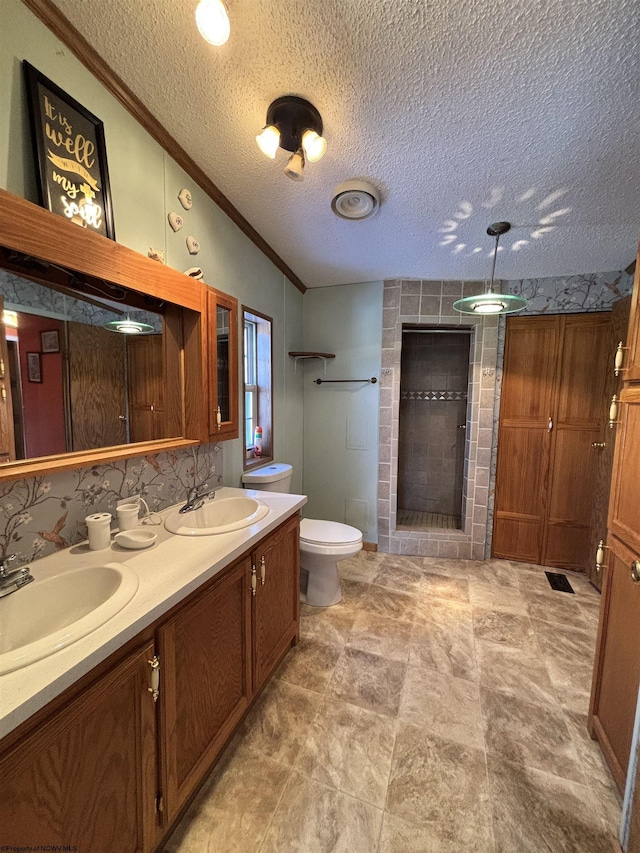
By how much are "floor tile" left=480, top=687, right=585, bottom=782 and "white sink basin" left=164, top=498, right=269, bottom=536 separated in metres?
1.32

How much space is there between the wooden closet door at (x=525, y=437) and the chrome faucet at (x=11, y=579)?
3.00 metres

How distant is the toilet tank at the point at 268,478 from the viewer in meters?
2.13

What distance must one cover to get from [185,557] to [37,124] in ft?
4.55

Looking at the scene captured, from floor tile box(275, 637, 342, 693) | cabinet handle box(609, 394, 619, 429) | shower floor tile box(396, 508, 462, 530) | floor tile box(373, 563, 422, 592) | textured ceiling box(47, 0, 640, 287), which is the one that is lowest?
floor tile box(275, 637, 342, 693)

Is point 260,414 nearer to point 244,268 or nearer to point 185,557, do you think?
point 244,268

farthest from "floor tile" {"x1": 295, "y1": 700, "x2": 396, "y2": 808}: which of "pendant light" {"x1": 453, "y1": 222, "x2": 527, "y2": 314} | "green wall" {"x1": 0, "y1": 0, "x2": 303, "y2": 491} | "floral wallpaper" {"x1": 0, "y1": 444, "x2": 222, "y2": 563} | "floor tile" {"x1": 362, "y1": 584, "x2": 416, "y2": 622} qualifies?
"pendant light" {"x1": 453, "y1": 222, "x2": 527, "y2": 314}

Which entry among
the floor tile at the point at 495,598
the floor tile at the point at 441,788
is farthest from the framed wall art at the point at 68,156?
the floor tile at the point at 495,598

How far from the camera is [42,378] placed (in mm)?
1047

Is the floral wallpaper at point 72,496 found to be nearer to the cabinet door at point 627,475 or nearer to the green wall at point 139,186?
the green wall at point 139,186

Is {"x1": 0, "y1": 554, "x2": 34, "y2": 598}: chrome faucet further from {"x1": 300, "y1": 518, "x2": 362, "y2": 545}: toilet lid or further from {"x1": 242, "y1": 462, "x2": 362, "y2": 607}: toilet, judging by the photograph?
{"x1": 300, "y1": 518, "x2": 362, "y2": 545}: toilet lid

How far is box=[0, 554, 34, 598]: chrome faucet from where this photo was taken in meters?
0.86

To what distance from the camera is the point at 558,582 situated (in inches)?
100

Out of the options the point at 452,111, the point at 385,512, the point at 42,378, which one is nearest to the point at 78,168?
the point at 42,378

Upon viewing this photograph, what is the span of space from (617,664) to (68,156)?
2.57 meters
